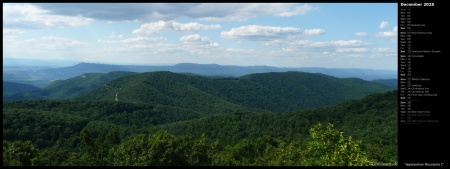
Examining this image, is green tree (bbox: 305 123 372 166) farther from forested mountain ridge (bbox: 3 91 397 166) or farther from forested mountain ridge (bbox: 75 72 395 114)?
forested mountain ridge (bbox: 75 72 395 114)

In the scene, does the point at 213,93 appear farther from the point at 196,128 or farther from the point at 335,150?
the point at 335,150

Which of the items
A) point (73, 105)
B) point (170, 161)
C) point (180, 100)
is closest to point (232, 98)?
point (180, 100)

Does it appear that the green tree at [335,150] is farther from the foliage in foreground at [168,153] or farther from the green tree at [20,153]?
the green tree at [20,153]
